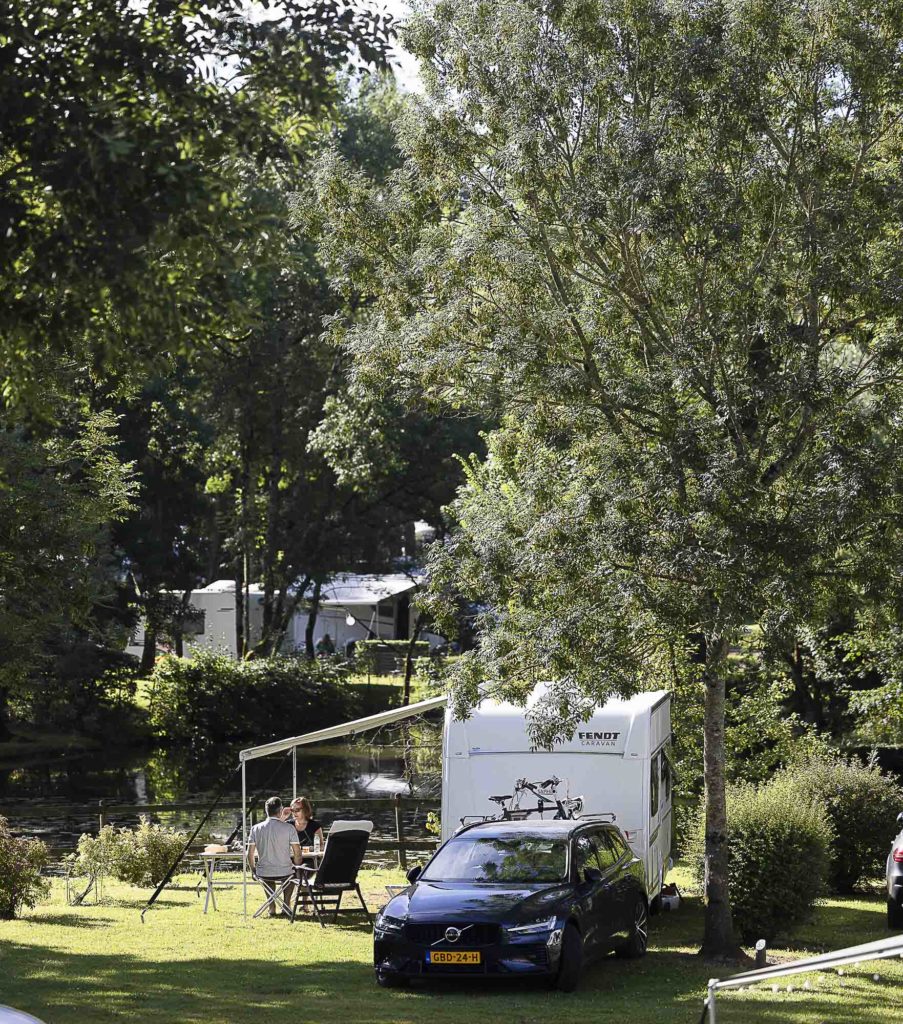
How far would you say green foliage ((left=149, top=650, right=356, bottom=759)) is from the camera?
143 ft

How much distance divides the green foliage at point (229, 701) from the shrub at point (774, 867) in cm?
2955

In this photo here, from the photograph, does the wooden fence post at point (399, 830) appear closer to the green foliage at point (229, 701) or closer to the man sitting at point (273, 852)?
the man sitting at point (273, 852)

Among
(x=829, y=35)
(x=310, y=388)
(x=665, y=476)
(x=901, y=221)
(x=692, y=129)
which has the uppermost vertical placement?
(x=310, y=388)

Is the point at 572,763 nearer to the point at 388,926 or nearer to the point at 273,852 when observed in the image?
the point at 273,852

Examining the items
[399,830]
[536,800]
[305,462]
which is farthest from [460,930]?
[305,462]

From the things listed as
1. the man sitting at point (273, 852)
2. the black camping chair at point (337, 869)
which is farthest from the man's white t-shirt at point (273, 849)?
the black camping chair at point (337, 869)

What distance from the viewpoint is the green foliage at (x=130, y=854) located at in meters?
17.6

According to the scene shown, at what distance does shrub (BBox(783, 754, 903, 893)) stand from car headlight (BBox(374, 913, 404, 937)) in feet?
26.0

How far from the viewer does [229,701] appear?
144 ft

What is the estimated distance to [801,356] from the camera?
12.8 meters

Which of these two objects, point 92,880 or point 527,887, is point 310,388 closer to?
point 92,880

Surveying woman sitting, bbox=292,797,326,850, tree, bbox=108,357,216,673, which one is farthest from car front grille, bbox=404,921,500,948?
tree, bbox=108,357,216,673

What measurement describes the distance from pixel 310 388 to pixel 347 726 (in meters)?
26.3

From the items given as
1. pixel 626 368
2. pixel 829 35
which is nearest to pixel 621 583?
pixel 626 368
